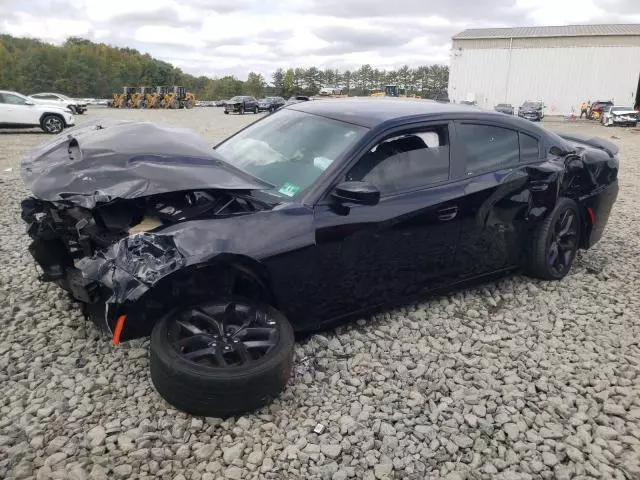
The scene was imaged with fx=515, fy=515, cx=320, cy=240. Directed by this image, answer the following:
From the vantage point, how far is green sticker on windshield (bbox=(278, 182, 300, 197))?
10.0 ft

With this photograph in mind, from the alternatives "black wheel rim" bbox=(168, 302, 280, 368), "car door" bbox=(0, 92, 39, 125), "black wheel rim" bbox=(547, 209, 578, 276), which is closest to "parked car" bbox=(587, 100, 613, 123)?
"car door" bbox=(0, 92, 39, 125)

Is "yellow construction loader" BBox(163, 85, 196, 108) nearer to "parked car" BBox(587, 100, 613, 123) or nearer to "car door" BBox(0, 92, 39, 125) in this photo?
"car door" BBox(0, 92, 39, 125)

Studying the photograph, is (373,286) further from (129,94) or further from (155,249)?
(129,94)

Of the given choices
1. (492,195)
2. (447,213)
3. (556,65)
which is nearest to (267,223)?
(447,213)

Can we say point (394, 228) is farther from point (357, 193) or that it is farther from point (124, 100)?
point (124, 100)

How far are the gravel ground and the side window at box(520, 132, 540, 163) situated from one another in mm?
1151

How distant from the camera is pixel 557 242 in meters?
4.33

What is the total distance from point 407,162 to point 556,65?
2012 inches

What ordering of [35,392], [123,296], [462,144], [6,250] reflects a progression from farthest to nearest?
[6,250] → [462,144] → [35,392] → [123,296]

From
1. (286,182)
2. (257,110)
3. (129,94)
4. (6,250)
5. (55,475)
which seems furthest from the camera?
(129,94)

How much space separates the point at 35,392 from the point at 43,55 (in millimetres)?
96393

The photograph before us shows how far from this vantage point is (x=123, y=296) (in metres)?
2.45

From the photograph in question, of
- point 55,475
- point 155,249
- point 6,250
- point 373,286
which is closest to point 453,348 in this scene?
point 373,286

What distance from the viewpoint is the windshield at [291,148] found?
3166mm
